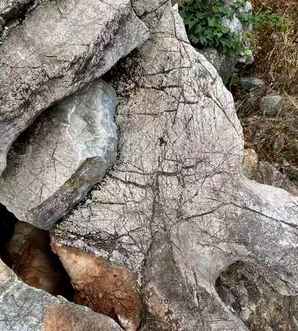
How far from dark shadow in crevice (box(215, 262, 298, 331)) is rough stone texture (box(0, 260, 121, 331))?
1.20 metres

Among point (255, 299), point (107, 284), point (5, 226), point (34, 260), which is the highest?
point (5, 226)

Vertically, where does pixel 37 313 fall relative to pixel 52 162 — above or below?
below

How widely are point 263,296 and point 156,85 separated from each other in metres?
1.63

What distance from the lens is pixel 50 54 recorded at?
9.35 feet

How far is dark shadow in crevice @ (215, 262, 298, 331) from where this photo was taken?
3941 millimetres

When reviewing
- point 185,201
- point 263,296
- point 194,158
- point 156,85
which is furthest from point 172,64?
point 263,296

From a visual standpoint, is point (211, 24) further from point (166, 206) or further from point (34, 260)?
point (34, 260)

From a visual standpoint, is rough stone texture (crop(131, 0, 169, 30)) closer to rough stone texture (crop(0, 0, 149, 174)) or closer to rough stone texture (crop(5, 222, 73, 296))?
rough stone texture (crop(0, 0, 149, 174))

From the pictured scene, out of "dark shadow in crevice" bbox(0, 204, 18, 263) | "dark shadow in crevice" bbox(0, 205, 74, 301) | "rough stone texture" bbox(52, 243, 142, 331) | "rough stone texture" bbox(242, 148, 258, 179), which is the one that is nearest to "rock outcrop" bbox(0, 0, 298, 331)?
"rough stone texture" bbox(52, 243, 142, 331)

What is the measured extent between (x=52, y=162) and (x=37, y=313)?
2.54 feet

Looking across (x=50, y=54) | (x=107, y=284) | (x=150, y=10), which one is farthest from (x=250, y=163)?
(x=50, y=54)

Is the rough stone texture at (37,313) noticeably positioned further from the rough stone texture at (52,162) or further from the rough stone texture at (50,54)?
the rough stone texture at (50,54)

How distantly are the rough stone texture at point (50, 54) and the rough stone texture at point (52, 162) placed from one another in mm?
222

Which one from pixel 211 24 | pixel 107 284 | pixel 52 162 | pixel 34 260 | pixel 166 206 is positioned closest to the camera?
pixel 52 162
